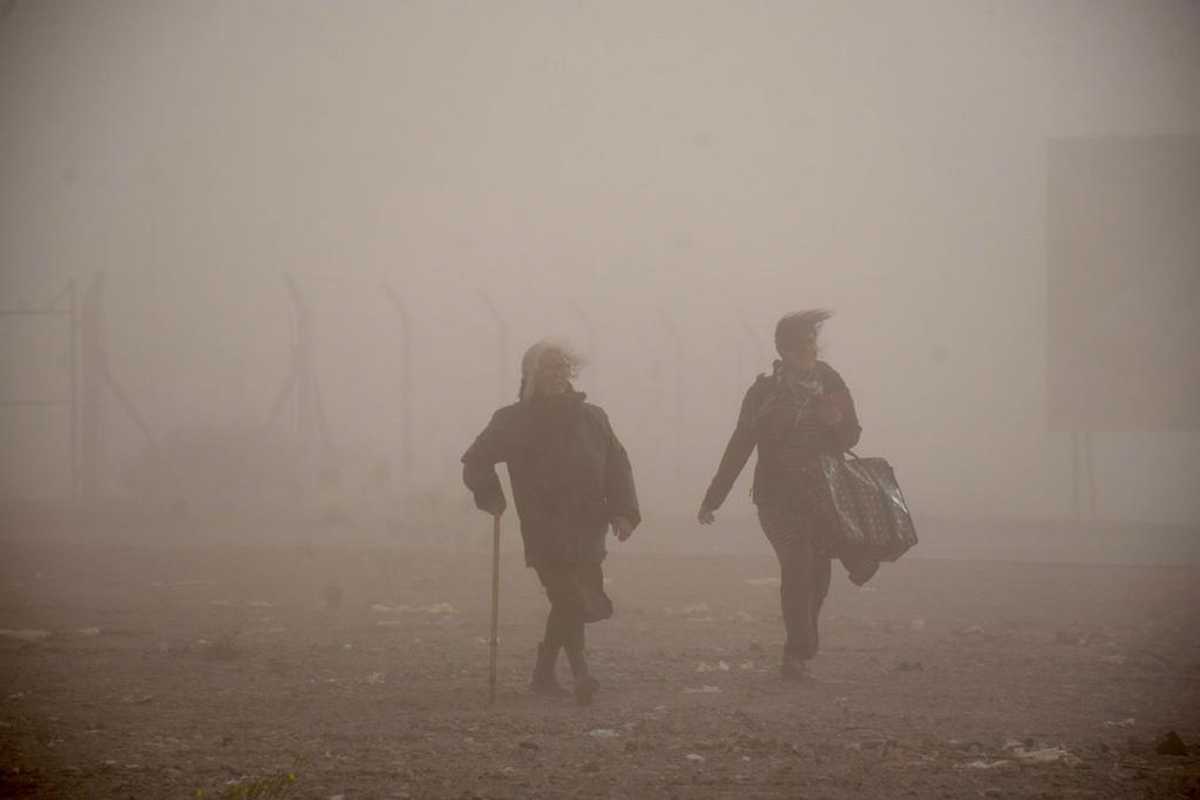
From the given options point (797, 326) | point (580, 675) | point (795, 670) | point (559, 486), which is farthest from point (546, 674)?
point (797, 326)

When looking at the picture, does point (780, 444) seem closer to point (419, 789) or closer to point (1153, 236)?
point (419, 789)

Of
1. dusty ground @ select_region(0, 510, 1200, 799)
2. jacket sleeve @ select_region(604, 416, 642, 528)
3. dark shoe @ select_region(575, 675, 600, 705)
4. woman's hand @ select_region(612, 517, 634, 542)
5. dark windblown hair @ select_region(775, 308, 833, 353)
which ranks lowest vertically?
dusty ground @ select_region(0, 510, 1200, 799)

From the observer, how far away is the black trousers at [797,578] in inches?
324

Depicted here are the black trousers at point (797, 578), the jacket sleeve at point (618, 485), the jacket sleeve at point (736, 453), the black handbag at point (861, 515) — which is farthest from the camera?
the jacket sleeve at point (736, 453)

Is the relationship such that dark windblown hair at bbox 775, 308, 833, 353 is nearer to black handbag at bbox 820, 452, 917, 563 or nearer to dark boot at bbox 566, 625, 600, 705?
black handbag at bbox 820, 452, 917, 563

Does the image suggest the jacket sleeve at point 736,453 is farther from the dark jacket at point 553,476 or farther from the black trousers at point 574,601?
the black trousers at point 574,601

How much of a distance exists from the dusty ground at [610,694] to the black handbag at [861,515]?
0.76 meters

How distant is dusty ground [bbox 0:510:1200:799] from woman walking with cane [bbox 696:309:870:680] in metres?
0.50

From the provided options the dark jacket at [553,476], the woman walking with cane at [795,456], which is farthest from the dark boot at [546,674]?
the woman walking with cane at [795,456]

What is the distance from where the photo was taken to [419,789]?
18.4 feet

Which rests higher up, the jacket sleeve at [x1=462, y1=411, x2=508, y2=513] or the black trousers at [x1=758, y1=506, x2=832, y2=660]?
the jacket sleeve at [x1=462, y1=411, x2=508, y2=513]

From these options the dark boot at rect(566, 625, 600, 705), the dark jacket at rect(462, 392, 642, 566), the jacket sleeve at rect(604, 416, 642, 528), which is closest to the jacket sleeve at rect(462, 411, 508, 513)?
the dark jacket at rect(462, 392, 642, 566)

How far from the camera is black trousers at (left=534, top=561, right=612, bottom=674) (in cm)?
768

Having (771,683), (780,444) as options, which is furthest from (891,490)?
(771,683)
